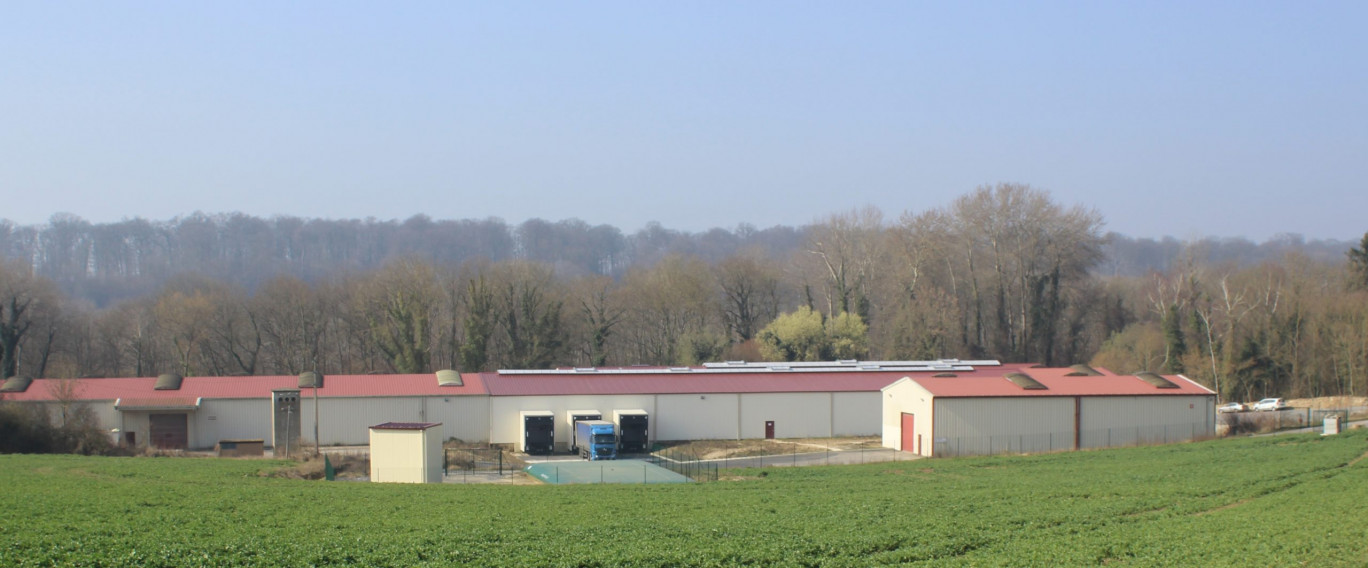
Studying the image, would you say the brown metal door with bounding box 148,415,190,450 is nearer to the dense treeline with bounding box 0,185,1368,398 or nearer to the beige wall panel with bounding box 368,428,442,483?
the beige wall panel with bounding box 368,428,442,483

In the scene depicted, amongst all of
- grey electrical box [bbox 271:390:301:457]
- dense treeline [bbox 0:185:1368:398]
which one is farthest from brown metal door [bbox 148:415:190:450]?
dense treeline [bbox 0:185:1368:398]

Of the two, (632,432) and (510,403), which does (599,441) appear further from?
(510,403)

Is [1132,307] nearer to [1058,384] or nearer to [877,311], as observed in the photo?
[877,311]

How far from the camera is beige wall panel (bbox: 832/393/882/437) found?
197ft

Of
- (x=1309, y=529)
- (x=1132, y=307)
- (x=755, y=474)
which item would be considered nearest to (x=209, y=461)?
(x=755, y=474)

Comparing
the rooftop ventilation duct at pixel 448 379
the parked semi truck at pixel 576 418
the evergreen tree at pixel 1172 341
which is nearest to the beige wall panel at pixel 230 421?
the rooftop ventilation duct at pixel 448 379

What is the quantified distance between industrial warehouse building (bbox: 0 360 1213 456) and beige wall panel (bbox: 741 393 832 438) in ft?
0.19

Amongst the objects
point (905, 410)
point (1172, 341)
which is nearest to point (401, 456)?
point (905, 410)

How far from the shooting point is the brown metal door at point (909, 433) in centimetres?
5100

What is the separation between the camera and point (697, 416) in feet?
192

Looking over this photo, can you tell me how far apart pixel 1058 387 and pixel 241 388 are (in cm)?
4239

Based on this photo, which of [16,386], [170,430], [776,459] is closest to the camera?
[776,459]

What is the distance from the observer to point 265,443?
54.7 m

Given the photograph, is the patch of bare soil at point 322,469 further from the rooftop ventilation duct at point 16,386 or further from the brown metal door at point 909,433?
the brown metal door at point 909,433
